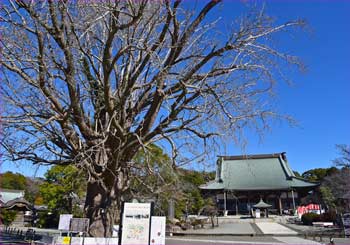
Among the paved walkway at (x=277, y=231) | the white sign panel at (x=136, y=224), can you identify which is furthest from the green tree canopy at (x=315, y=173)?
the white sign panel at (x=136, y=224)

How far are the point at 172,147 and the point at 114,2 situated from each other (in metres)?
3.83

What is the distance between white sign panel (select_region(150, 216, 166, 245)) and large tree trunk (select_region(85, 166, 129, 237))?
1.42 m

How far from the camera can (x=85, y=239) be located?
26.7 feet

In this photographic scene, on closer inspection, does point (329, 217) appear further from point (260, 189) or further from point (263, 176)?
point (263, 176)

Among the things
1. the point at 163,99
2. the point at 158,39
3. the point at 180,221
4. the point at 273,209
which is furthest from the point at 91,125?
the point at 273,209

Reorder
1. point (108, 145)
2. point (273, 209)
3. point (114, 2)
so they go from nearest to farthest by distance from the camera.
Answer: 1. point (114, 2)
2. point (108, 145)
3. point (273, 209)

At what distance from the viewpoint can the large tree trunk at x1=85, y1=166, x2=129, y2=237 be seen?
28.1 feet

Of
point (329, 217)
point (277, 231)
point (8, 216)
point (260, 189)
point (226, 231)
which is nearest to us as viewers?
point (277, 231)

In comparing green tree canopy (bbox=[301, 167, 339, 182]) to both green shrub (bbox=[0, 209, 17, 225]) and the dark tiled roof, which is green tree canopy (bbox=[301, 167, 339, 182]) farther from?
green shrub (bbox=[0, 209, 17, 225])

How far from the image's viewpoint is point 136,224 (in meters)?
8.20

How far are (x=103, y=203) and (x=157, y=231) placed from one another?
1785 millimetres

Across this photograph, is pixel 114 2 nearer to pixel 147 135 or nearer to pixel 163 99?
pixel 163 99

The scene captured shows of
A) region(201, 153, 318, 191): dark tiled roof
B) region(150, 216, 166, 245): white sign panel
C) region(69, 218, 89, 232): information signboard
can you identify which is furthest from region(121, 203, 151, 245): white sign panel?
region(201, 153, 318, 191): dark tiled roof

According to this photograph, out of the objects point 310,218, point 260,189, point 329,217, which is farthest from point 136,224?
point 260,189
